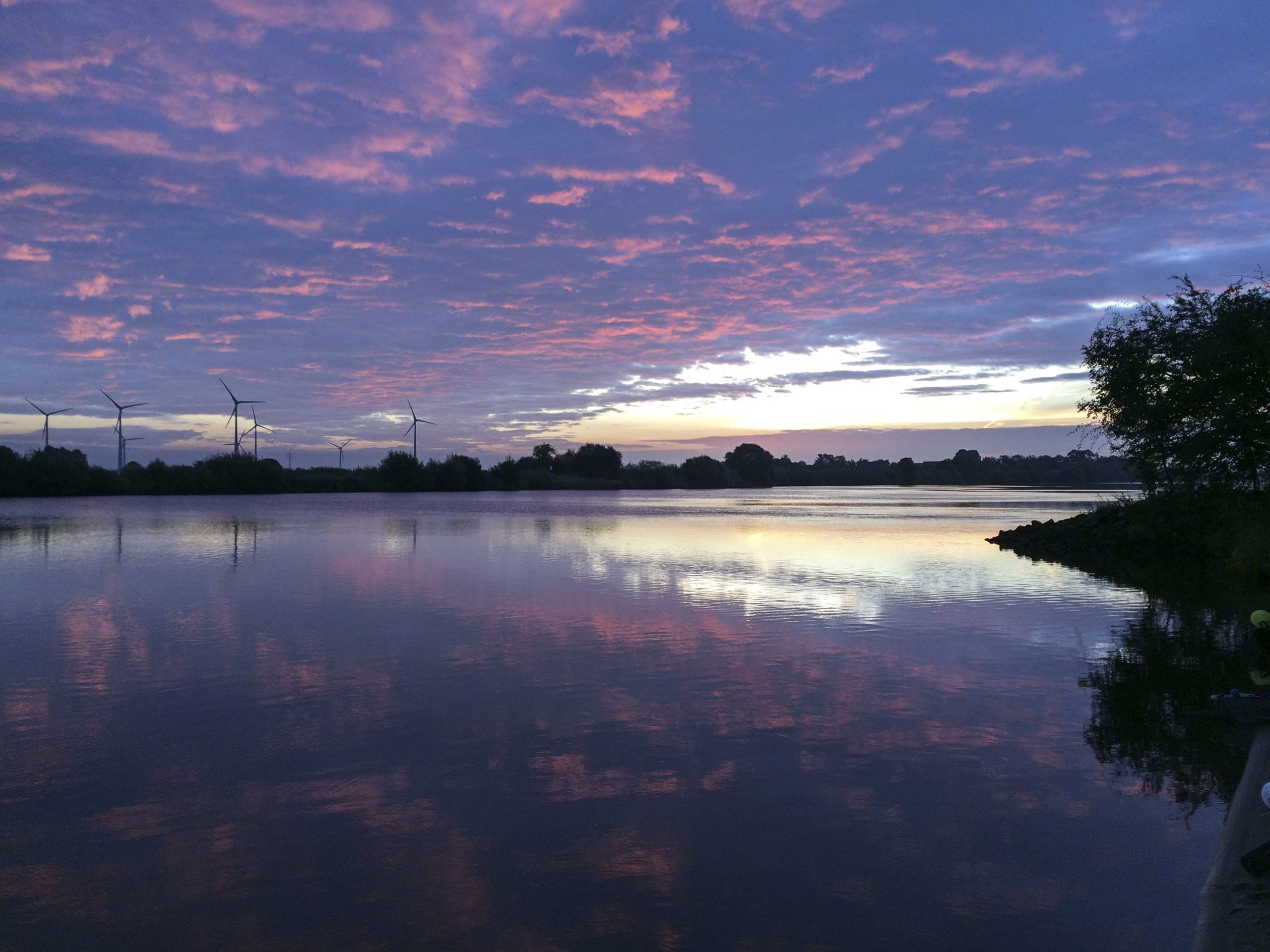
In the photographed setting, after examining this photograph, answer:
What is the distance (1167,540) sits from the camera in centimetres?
2711

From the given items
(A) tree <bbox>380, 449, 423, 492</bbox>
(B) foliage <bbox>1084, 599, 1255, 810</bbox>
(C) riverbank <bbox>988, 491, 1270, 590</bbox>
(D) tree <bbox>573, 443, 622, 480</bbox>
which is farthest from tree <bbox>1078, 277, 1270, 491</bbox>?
(D) tree <bbox>573, 443, 622, 480</bbox>

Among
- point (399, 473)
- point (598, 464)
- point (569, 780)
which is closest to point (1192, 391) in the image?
point (569, 780)

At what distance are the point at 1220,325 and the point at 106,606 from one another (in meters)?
26.7

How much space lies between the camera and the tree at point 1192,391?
2150 centimetres

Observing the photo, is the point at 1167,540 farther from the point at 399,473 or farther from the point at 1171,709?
the point at 399,473

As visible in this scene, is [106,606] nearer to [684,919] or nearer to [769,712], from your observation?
[769,712]

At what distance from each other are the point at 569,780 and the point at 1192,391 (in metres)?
22.8

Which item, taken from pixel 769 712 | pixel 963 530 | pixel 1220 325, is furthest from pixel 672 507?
pixel 769 712

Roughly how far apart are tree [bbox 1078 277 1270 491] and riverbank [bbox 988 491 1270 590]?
810 mm

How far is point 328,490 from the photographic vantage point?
A: 11338cm

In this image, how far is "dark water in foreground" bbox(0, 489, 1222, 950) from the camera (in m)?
4.73

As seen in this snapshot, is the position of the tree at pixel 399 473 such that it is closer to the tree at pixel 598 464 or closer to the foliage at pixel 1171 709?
the tree at pixel 598 464

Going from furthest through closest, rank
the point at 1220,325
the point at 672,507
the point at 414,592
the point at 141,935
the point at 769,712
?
the point at 672,507 < the point at 1220,325 < the point at 414,592 < the point at 769,712 < the point at 141,935

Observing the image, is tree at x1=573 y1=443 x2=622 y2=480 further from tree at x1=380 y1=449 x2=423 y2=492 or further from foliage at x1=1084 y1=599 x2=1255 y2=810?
foliage at x1=1084 y1=599 x2=1255 y2=810
